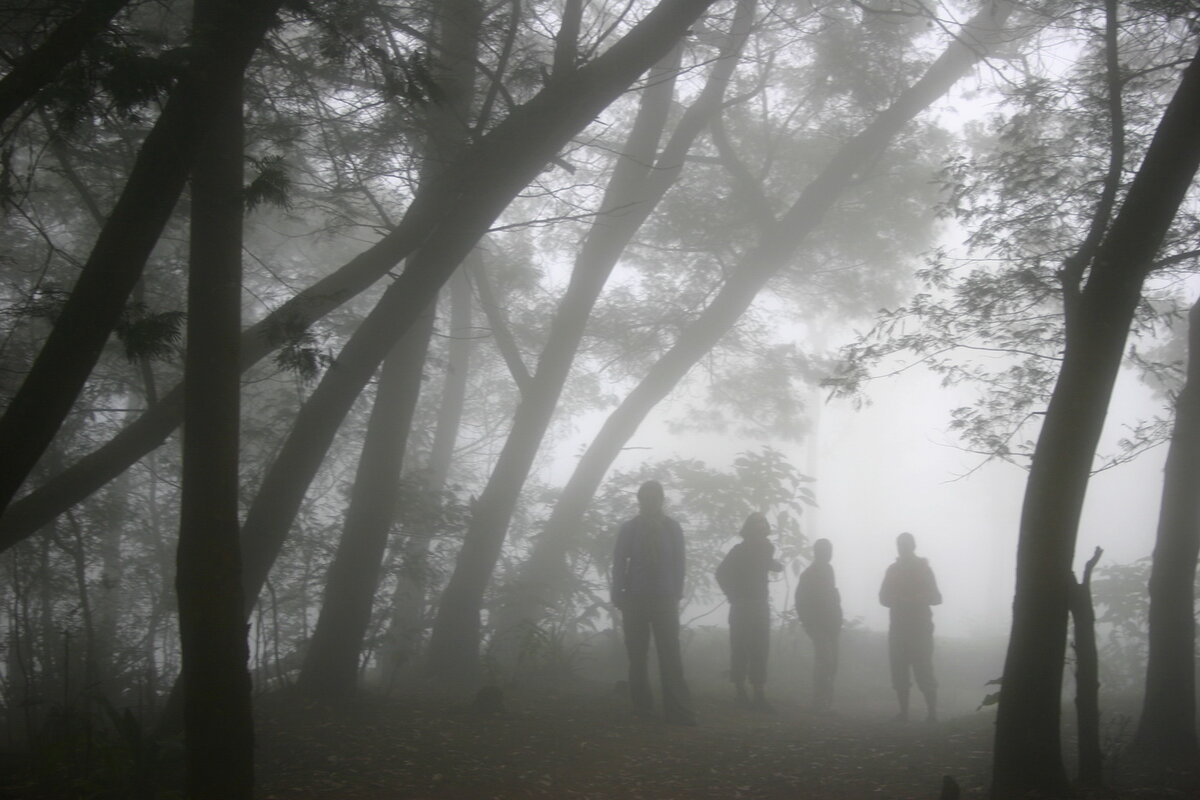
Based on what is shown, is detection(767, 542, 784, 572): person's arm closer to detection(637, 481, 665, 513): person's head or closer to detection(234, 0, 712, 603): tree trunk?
detection(637, 481, 665, 513): person's head

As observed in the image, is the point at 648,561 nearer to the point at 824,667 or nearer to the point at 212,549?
the point at 824,667

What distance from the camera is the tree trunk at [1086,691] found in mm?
4840

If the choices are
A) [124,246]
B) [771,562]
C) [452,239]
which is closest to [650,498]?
[771,562]

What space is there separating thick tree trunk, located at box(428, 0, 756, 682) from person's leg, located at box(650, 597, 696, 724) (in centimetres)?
238

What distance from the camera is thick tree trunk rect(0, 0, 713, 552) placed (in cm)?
593

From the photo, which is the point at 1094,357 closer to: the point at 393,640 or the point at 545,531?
the point at 393,640

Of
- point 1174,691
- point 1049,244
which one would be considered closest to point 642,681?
point 1174,691

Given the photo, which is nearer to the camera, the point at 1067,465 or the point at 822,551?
the point at 1067,465

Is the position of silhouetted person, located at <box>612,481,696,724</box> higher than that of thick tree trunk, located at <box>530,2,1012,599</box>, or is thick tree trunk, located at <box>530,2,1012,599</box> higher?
thick tree trunk, located at <box>530,2,1012,599</box>

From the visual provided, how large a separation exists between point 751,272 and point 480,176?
6.26 metres

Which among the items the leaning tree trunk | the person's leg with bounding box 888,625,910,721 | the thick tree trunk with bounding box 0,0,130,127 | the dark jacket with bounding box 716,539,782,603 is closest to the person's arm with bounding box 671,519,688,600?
the dark jacket with bounding box 716,539,782,603

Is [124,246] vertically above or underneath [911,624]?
above

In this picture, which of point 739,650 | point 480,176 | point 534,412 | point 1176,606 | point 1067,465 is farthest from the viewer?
point 534,412

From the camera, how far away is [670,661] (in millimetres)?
7605
